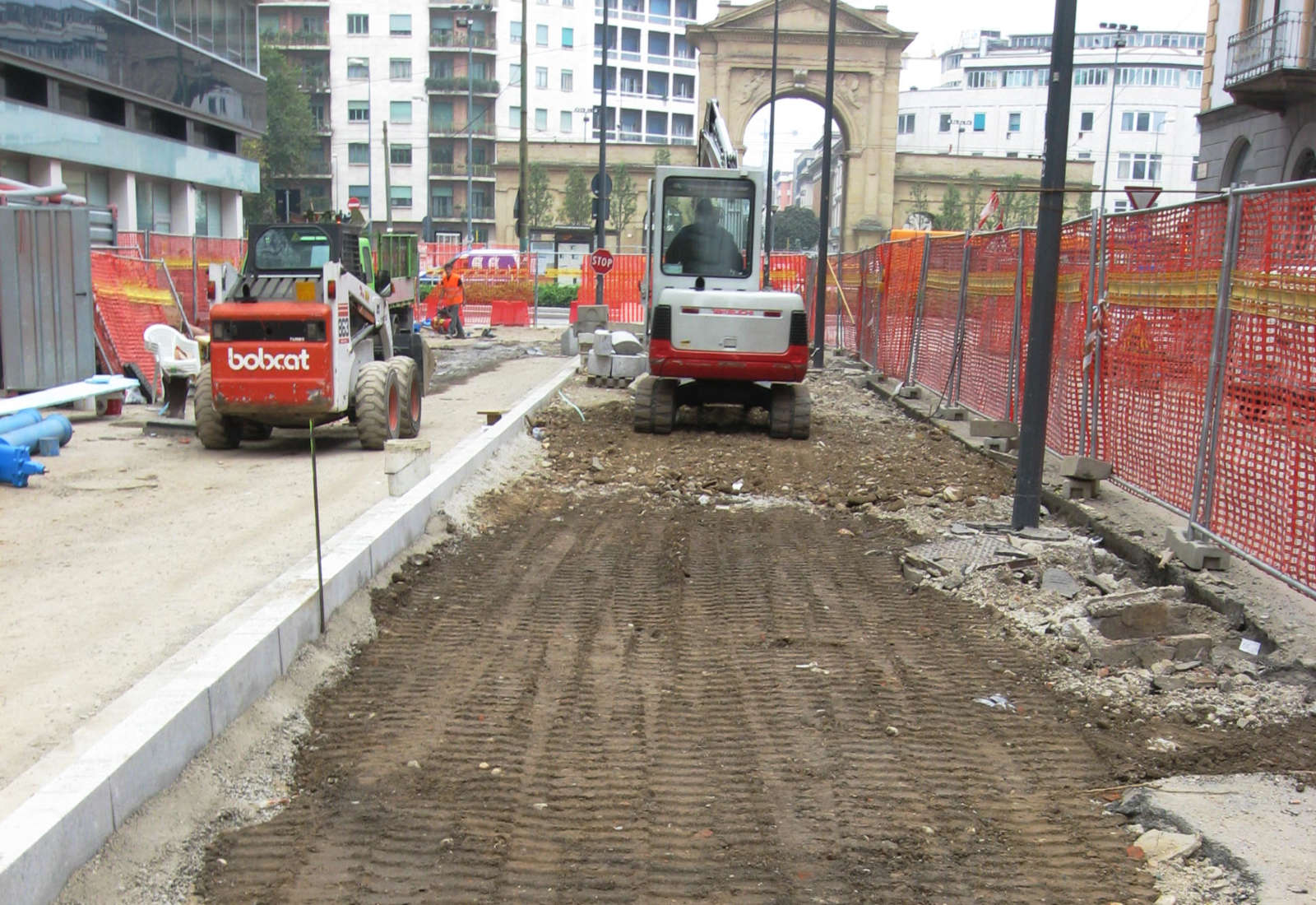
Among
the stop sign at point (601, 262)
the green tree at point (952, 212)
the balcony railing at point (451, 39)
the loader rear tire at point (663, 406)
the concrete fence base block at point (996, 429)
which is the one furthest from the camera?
the balcony railing at point (451, 39)

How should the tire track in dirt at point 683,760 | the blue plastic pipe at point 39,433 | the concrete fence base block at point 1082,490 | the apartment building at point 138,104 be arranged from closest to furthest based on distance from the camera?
the tire track in dirt at point 683,760
the concrete fence base block at point 1082,490
the blue plastic pipe at point 39,433
the apartment building at point 138,104

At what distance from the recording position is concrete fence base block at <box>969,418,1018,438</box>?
11.8 metres

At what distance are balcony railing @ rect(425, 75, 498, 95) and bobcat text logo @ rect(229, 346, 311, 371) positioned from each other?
82.0 meters

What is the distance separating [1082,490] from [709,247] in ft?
25.4

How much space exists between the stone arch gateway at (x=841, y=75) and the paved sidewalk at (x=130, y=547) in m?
56.0

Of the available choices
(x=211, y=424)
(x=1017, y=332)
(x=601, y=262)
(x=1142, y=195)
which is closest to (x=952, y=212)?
(x=601, y=262)

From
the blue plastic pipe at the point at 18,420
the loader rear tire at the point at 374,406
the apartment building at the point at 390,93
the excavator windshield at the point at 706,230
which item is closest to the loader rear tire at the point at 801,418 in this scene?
the excavator windshield at the point at 706,230

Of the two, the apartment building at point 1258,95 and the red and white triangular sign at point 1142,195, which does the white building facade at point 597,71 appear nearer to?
the apartment building at point 1258,95

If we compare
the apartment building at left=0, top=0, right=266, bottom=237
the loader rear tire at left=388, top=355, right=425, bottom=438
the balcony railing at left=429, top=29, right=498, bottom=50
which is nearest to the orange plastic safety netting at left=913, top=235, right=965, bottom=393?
the loader rear tire at left=388, top=355, right=425, bottom=438

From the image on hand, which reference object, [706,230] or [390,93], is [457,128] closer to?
[390,93]

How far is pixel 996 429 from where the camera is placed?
1182cm

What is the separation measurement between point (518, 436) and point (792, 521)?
178 inches

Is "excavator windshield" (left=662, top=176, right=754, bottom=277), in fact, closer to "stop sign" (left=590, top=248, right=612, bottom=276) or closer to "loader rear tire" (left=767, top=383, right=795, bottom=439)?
"loader rear tire" (left=767, top=383, right=795, bottom=439)

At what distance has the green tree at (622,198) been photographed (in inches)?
2923
